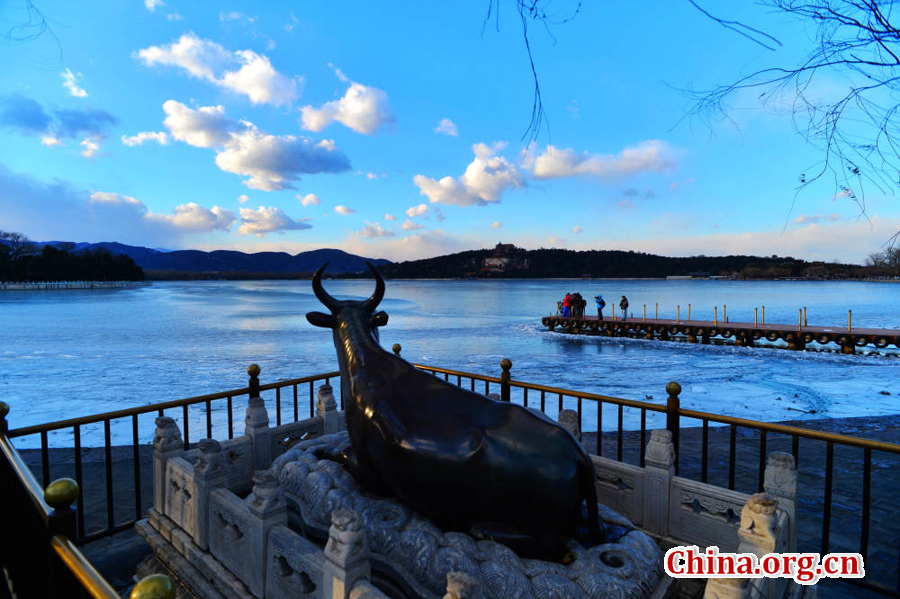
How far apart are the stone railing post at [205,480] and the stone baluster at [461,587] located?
2480 mm

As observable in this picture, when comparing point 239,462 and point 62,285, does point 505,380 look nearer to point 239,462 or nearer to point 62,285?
point 239,462

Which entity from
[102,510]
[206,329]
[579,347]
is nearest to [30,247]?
[206,329]

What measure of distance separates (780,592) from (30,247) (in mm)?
130628

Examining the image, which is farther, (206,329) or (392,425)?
(206,329)

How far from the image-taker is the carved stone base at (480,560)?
2760 millimetres

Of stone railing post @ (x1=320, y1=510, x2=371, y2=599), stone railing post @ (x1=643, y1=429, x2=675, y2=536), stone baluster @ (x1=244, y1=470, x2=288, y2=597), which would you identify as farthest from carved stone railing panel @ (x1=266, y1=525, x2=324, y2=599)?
stone railing post @ (x1=643, y1=429, x2=675, y2=536)

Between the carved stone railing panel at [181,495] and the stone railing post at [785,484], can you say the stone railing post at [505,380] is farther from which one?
the carved stone railing panel at [181,495]

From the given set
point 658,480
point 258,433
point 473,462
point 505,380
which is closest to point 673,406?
point 658,480

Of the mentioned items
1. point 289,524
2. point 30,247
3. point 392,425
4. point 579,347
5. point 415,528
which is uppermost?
point 30,247

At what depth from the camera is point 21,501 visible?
1.81 m

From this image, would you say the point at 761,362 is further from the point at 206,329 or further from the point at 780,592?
the point at 206,329

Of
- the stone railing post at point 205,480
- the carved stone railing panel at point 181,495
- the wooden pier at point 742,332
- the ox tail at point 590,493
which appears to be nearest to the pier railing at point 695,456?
the carved stone railing panel at point 181,495

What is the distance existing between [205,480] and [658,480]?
12.0 ft

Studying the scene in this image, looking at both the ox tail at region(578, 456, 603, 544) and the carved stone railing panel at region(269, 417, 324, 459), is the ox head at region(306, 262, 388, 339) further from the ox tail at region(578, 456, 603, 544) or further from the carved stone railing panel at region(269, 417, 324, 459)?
the ox tail at region(578, 456, 603, 544)
